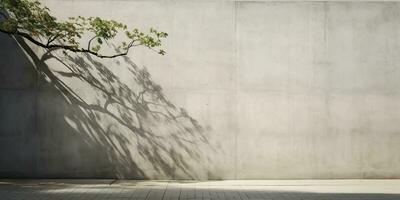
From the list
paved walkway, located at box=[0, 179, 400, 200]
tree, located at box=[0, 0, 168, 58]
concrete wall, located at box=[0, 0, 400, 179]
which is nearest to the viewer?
paved walkway, located at box=[0, 179, 400, 200]

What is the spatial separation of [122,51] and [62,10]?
1.82 metres

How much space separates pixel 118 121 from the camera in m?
13.0

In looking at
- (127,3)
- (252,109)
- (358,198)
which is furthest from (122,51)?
(358,198)

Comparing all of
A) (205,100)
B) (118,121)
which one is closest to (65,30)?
(118,121)

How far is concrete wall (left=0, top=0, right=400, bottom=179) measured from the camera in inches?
511

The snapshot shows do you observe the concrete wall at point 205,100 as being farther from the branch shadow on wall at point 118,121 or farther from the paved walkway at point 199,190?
→ the paved walkway at point 199,190

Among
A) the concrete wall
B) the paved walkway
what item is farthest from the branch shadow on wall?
the paved walkway

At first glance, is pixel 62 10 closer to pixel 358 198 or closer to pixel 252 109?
pixel 252 109

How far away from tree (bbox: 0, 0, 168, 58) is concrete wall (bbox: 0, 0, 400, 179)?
0.32m

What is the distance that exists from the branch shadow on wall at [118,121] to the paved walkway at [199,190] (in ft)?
2.14

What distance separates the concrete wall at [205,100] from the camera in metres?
13.0

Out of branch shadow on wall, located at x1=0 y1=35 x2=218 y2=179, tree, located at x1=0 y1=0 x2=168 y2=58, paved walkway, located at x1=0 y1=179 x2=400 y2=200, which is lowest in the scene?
paved walkway, located at x1=0 y1=179 x2=400 y2=200

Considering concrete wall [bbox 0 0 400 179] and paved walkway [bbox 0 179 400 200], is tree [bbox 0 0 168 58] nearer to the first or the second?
concrete wall [bbox 0 0 400 179]

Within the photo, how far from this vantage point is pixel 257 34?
13.2 metres
